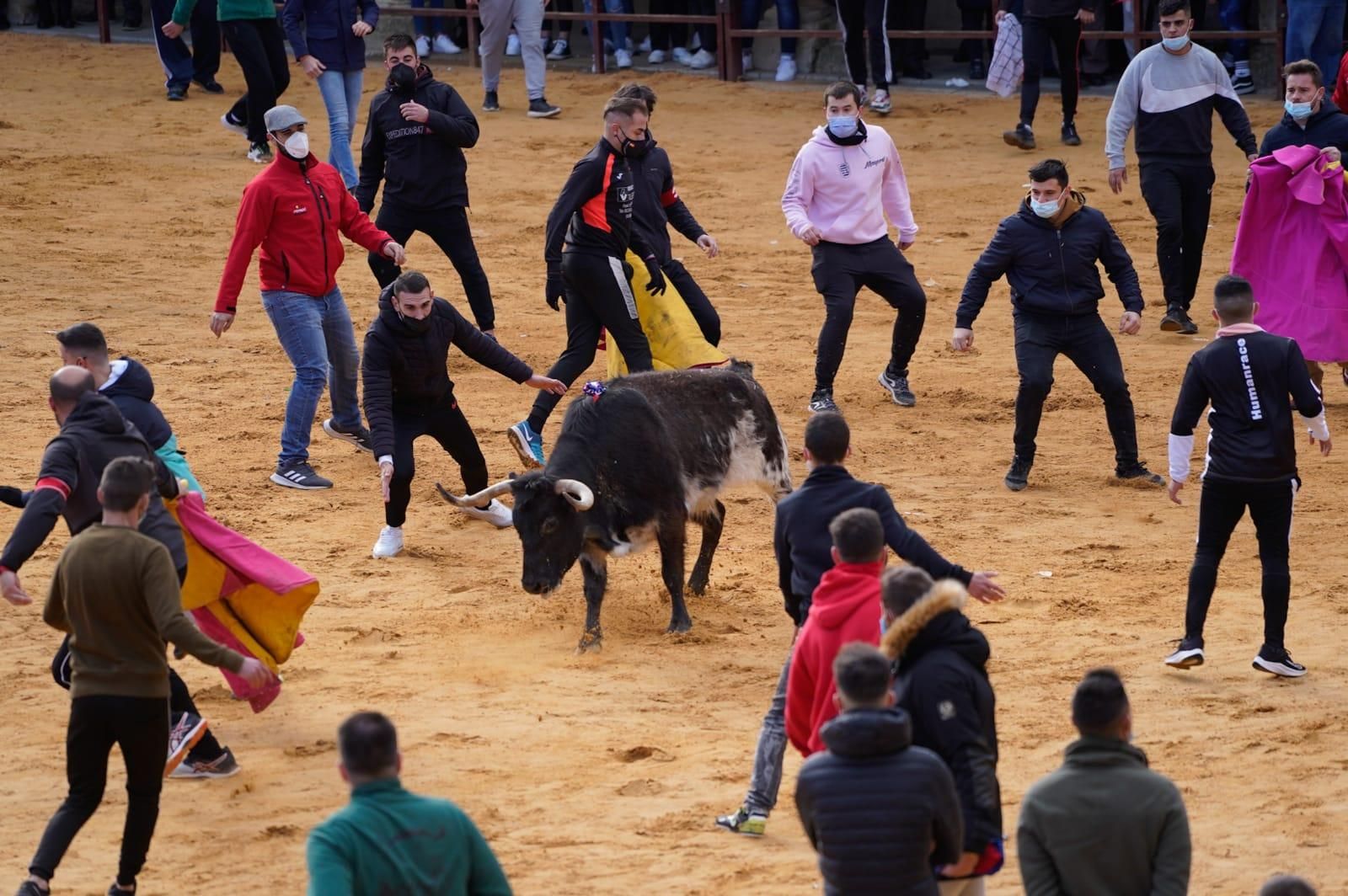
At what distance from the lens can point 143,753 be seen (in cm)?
664

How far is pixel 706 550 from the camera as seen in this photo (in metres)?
10.3

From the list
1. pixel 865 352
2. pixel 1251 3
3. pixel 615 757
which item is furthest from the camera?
pixel 1251 3

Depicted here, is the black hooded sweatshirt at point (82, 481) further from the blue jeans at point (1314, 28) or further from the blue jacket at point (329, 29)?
the blue jeans at point (1314, 28)

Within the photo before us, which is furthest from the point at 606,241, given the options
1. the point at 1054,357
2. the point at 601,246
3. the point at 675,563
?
the point at 675,563

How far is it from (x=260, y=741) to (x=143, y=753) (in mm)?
1799

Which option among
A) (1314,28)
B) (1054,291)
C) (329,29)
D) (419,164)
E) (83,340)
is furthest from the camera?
(1314,28)

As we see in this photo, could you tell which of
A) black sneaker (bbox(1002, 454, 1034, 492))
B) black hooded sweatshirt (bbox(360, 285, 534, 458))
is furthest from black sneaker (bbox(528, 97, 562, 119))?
black hooded sweatshirt (bbox(360, 285, 534, 458))

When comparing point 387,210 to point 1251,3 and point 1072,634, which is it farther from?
point 1251,3

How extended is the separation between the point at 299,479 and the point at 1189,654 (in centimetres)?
590

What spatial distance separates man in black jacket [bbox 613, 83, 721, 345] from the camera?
1212cm

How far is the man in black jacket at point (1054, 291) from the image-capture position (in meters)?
11.6

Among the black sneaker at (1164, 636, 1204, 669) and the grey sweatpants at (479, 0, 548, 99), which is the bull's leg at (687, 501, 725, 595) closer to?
the black sneaker at (1164, 636, 1204, 669)

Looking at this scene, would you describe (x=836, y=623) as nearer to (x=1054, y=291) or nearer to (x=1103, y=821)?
(x=1103, y=821)

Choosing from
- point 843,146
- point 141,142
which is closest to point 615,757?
point 843,146
